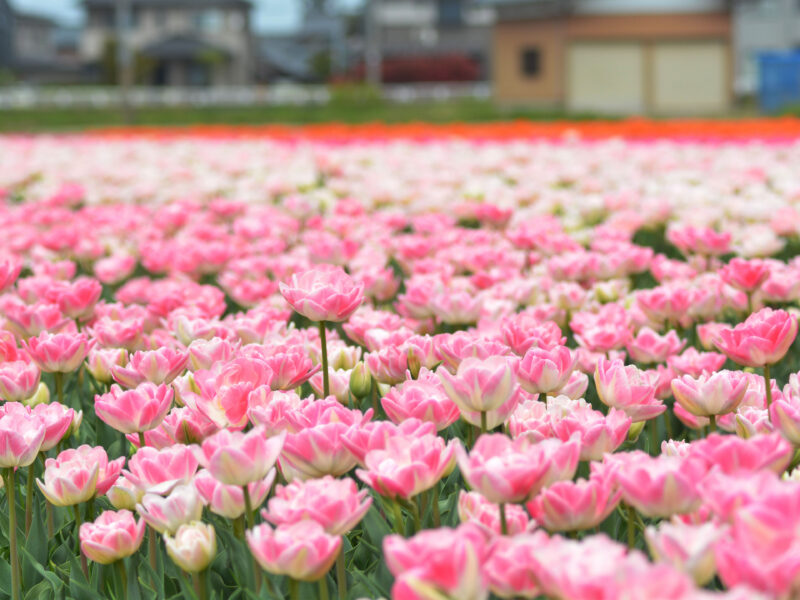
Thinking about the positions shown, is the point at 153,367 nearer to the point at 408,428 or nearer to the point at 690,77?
the point at 408,428

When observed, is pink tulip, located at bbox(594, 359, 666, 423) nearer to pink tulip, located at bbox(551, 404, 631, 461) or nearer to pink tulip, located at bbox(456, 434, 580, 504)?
pink tulip, located at bbox(551, 404, 631, 461)

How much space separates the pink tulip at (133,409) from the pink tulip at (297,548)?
617 mm

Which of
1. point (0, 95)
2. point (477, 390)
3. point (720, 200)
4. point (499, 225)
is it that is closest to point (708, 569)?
point (477, 390)

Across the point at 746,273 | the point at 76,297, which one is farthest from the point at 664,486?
the point at 76,297

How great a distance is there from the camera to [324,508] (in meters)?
1.30

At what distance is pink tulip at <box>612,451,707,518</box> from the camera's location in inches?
50.4

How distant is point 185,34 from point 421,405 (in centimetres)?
6560

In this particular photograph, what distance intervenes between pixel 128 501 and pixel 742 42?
3880 cm

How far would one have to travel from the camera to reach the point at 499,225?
5359 millimetres

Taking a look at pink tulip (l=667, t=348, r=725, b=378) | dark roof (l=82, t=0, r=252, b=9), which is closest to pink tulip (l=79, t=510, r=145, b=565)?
pink tulip (l=667, t=348, r=725, b=378)

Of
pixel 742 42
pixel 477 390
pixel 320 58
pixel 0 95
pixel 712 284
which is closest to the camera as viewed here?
pixel 477 390

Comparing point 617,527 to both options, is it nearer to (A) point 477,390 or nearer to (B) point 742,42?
(A) point 477,390

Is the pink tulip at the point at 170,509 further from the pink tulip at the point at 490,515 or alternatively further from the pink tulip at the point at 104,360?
the pink tulip at the point at 104,360

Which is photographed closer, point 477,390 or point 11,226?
point 477,390
